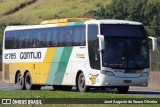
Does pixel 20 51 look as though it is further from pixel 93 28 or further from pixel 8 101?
pixel 8 101

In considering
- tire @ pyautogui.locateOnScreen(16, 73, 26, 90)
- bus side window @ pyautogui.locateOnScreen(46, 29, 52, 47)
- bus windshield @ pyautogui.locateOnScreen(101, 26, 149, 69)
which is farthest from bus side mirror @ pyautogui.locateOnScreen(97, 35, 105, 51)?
tire @ pyautogui.locateOnScreen(16, 73, 26, 90)

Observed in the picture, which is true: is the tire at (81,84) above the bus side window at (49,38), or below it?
below

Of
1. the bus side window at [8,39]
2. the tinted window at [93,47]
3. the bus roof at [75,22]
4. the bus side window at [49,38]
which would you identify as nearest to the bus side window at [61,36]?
the bus roof at [75,22]

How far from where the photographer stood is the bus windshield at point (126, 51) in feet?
96.0

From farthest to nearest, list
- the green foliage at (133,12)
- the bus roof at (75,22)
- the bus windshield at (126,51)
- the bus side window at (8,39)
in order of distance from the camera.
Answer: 1. the green foliage at (133,12)
2. the bus side window at (8,39)
3. the bus roof at (75,22)
4. the bus windshield at (126,51)

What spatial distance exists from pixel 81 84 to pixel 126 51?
2566 millimetres

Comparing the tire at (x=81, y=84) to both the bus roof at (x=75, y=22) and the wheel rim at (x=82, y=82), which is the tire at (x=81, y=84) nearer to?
the wheel rim at (x=82, y=82)

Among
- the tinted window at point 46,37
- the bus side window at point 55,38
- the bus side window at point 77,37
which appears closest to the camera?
the bus side window at point 77,37

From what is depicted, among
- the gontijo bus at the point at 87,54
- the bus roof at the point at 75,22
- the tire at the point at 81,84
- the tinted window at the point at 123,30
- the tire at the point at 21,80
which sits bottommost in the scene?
the tire at the point at 21,80

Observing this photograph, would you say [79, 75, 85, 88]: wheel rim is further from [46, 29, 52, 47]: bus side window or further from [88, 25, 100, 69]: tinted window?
[46, 29, 52, 47]: bus side window

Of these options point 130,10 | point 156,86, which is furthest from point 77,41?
point 130,10

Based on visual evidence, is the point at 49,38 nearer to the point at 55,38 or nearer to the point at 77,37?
the point at 55,38

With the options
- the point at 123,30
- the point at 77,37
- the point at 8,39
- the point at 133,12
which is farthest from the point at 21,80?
the point at 133,12

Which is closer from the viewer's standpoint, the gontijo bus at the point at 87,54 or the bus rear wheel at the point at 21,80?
the gontijo bus at the point at 87,54
